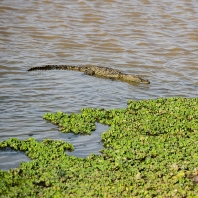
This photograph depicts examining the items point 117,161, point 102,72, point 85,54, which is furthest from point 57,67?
point 117,161

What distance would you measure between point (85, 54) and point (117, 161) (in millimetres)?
8430

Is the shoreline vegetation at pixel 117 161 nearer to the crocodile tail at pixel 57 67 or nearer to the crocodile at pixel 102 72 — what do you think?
the crocodile at pixel 102 72

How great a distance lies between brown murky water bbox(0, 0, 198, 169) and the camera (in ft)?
30.3

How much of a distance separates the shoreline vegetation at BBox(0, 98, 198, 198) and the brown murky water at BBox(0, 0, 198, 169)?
1.05 feet

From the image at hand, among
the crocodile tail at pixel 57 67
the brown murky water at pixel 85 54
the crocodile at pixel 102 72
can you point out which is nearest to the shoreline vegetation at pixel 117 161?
the brown murky water at pixel 85 54

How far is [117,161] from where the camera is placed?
21.9 feet

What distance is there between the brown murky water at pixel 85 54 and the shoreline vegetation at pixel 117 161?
321 millimetres

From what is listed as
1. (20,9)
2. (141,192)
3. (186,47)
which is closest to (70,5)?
(20,9)

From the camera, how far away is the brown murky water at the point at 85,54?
9242 millimetres

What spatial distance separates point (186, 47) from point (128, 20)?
3982 millimetres

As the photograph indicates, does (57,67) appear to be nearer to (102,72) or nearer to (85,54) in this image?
(102,72)

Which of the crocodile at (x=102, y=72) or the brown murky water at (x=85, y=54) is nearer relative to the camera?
the brown murky water at (x=85, y=54)

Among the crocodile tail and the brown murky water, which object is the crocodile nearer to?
the crocodile tail

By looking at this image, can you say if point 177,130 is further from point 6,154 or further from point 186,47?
point 186,47
